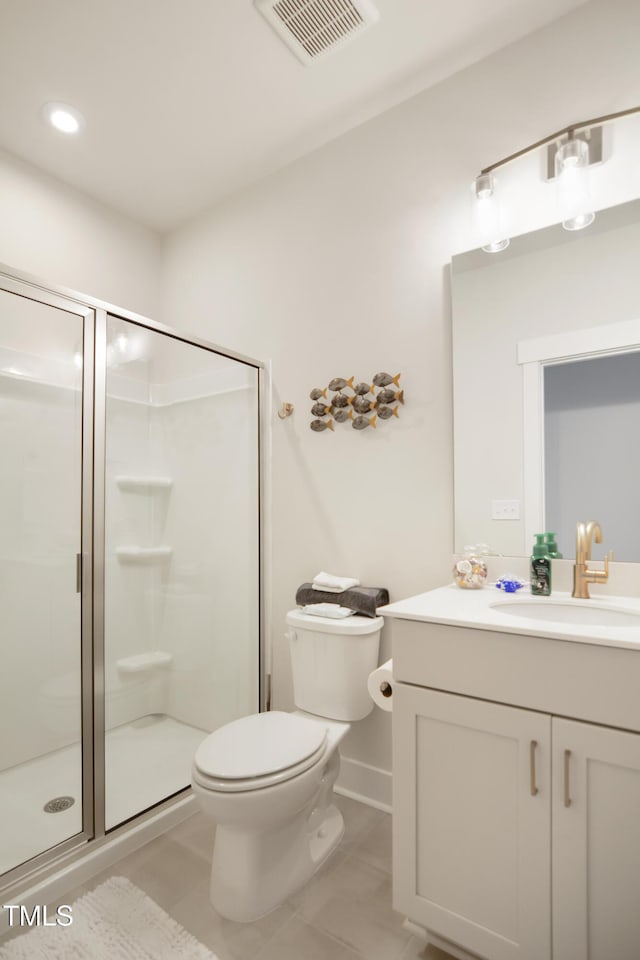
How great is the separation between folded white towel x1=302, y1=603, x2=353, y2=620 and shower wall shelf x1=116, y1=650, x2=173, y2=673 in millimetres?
643

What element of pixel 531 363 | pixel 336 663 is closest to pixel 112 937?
pixel 336 663

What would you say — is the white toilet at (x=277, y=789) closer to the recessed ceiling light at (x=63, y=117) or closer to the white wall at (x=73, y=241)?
the white wall at (x=73, y=241)

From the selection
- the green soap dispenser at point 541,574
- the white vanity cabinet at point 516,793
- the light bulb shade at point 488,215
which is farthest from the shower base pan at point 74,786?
the light bulb shade at point 488,215

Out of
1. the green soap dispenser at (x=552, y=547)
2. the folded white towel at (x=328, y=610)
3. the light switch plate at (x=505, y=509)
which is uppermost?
the light switch plate at (x=505, y=509)

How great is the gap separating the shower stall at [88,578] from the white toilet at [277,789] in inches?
20.2

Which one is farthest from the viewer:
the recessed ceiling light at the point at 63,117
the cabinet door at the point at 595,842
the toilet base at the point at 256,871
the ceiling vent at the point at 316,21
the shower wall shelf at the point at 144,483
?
the recessed ceiling light at the point at 63,117

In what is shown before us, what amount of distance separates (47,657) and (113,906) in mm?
773

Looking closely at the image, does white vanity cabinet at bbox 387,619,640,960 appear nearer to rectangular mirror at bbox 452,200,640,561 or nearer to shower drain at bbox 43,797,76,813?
rectangular mirror at bbox 452,200,640,561

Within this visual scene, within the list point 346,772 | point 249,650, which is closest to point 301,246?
point 249,650

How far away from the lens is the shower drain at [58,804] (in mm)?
1717

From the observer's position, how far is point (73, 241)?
2.56m

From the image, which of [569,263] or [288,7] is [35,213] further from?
[569,263]

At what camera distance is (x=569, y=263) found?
1.64 meters

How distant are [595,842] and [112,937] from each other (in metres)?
1.26
